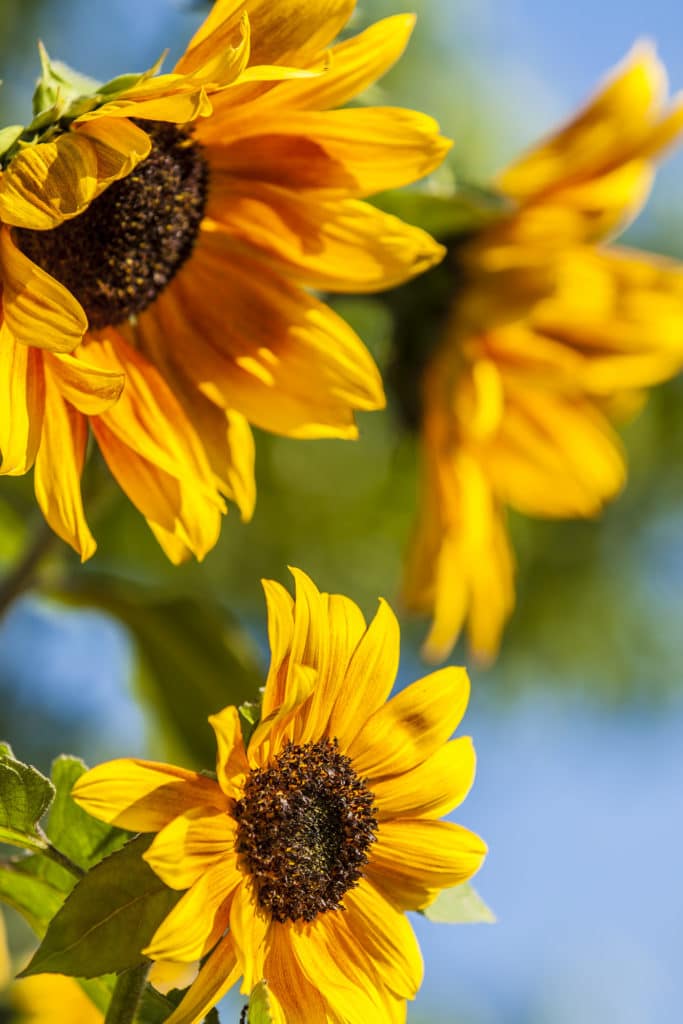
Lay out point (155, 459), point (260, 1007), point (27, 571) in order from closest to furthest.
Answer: point (260, 1007) < point (155, 459) < point (27, 571)

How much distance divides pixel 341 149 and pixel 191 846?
13.7 inches

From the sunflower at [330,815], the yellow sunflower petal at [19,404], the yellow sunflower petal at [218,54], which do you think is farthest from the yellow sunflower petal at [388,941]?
the yellow sunflower petal at [218,54]

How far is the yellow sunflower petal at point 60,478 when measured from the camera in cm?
58

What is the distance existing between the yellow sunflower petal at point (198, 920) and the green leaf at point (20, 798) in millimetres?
63

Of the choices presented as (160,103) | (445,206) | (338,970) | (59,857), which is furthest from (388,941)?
(445,206)

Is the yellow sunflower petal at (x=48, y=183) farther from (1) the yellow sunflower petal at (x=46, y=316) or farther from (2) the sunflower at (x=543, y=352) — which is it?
(2) the sunflower at (x=543, y=352)

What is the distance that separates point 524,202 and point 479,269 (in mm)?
53

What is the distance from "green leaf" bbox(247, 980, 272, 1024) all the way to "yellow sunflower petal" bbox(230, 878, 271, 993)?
20 mm

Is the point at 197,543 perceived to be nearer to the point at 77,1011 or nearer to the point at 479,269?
the point at 77,1011

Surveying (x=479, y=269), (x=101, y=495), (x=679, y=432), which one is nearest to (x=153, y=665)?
(x=101, y=495)

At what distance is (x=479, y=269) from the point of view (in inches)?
36.9

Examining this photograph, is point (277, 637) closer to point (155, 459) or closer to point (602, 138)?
point (155, 459)

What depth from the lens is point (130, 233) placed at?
26.3 inches

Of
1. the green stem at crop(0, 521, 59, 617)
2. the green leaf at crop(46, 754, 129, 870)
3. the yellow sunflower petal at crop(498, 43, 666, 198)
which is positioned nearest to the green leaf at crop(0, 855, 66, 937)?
the green leaf at crop(46, 754, 129, 870)
